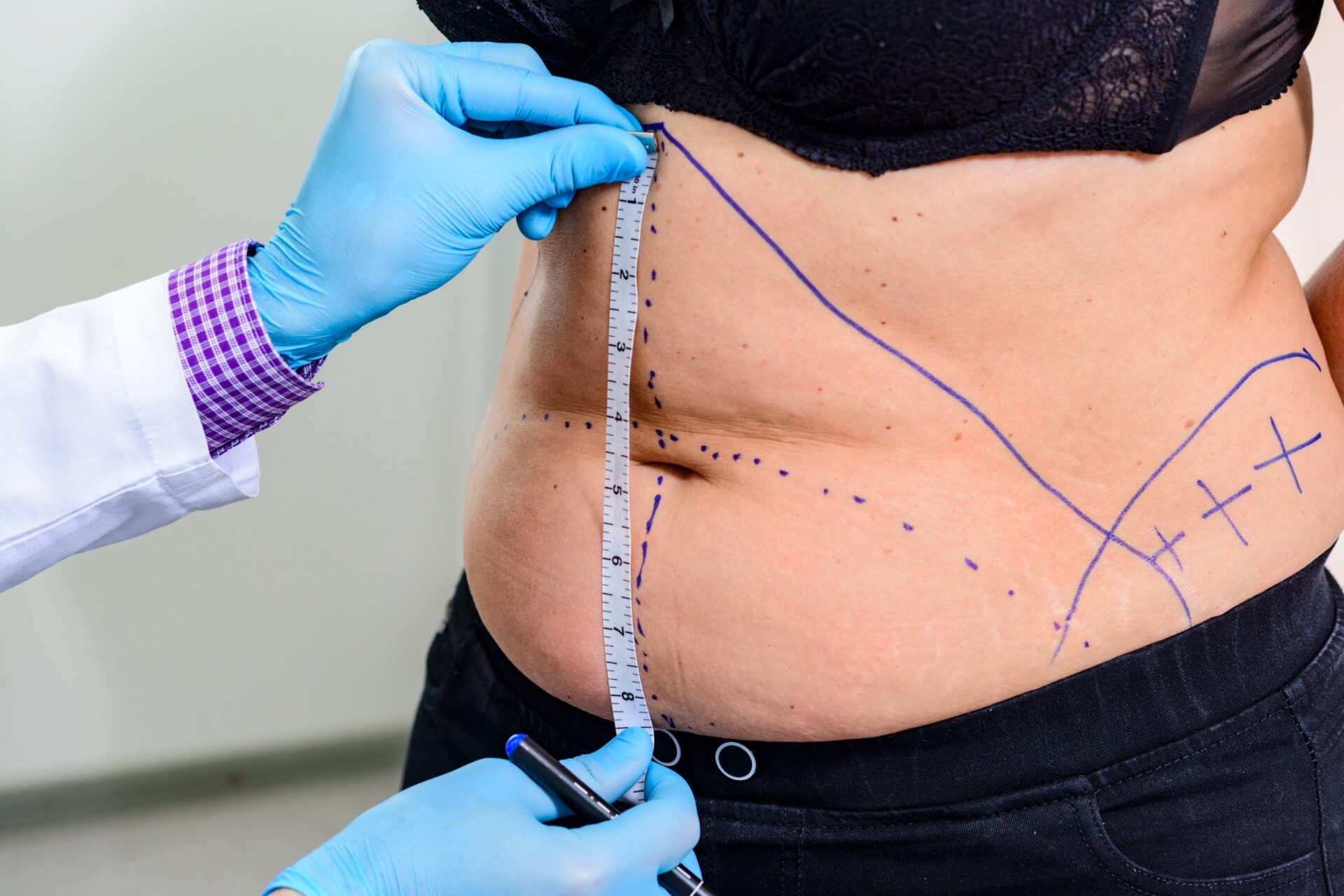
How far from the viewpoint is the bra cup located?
771 millimetres

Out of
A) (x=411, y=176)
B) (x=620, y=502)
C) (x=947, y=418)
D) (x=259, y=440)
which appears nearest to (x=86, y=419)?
(x=411, y=176)

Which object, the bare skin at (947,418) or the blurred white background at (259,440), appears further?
the blurred white background at (259,440)

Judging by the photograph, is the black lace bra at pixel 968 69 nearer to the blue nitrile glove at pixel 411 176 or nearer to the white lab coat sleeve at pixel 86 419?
the blue nitrile glove at pixel 411 176

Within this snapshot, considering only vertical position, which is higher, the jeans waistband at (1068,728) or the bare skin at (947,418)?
the bare skin at (947,418)

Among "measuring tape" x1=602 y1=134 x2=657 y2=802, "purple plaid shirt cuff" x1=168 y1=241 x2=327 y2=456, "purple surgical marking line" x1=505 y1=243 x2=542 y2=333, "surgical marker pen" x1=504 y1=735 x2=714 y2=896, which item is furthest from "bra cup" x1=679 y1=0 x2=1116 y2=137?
"surgical marker pen" x1=504 y1=735 x2=714 y2=896

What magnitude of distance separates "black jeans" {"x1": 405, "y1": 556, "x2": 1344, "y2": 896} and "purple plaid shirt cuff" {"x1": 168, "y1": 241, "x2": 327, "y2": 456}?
0.58m

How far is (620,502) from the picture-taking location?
980 mm

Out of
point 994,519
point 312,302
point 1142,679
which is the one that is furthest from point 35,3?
point 1142,679

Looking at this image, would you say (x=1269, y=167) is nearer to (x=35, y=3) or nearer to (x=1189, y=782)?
→ (x=1189, y=782)

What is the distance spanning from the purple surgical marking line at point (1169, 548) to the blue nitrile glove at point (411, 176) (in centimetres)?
59

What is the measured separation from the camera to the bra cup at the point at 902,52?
0.77 m

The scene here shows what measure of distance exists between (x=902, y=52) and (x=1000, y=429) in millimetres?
335

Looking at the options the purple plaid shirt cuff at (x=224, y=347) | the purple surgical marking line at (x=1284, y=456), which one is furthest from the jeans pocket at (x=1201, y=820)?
the purple plaid shirt cuff at (x=224, y=347)

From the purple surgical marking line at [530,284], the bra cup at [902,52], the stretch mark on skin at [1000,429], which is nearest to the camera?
the bra cup at [902,52]
